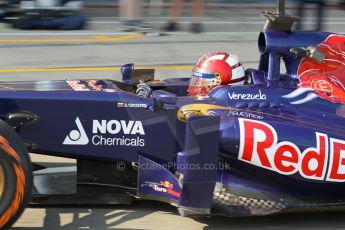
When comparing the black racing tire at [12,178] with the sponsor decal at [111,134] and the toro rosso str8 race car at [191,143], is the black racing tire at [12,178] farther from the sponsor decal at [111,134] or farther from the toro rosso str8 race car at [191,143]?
the sponsor decal at [111,134]

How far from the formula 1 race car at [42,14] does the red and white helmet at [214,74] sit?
6913mm

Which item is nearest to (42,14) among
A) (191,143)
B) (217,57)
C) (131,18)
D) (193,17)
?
(131,18)

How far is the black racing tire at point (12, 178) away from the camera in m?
3.68

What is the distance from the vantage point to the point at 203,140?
4.00 metres

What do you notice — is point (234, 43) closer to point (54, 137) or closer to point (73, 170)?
Result: point (73, 170)

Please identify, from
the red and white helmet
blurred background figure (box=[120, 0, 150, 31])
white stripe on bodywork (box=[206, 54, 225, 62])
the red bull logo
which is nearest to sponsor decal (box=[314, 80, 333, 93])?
the red bull logo

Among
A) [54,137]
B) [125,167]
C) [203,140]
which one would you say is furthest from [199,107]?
[54,137]

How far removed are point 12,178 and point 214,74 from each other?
5.41 ft

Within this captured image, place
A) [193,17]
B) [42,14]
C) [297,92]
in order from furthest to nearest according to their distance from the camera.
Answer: [193,17] → [42,14] → [297,92]

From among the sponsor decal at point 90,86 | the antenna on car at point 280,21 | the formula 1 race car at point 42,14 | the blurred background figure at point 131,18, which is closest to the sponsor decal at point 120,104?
the sponsor decal at point 90,86

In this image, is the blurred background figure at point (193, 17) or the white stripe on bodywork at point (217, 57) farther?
the blurred background figure at point (193, 17)

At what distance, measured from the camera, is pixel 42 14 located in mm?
11391

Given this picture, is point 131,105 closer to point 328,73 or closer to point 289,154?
point 289,154

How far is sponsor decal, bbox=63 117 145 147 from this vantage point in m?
4.25
